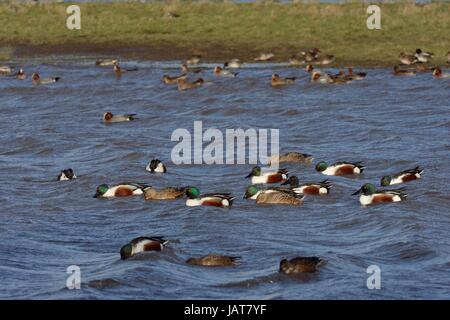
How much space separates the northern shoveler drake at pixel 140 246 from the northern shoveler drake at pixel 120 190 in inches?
151

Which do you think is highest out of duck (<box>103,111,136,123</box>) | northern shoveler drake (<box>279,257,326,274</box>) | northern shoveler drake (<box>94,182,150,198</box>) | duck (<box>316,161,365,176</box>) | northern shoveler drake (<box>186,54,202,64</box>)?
northern shoveler drake (<box>186,54,202,64</box>)

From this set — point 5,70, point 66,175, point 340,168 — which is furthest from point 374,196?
point 5,70

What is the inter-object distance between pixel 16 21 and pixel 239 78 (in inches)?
478

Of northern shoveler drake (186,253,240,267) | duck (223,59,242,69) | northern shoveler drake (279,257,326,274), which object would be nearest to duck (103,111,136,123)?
duck (223,59,242,69)

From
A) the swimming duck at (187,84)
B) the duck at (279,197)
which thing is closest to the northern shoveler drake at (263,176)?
the duck at (279,197)

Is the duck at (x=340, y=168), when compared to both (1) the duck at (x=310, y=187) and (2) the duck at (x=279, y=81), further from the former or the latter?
(2) the duck at (x=279, y=81)

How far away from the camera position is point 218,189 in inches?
762

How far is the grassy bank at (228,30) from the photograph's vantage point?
3500 centimetres

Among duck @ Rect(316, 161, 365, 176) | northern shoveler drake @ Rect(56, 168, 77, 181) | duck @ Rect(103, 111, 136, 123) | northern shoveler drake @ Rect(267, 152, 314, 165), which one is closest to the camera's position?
duck @ Rect(316, 161, 365, 176)

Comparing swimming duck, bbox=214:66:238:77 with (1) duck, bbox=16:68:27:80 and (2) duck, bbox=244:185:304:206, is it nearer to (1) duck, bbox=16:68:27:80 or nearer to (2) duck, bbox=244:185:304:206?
(1) duck, bbox=16:68:27:80

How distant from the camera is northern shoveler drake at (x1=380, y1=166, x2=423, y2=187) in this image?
61.6ft

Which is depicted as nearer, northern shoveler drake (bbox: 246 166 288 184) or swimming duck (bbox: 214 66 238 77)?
northern shoveler drake (bbox: 246 166 288 184)

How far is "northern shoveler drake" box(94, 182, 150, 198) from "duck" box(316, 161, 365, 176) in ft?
10.1

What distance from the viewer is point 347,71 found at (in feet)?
104
